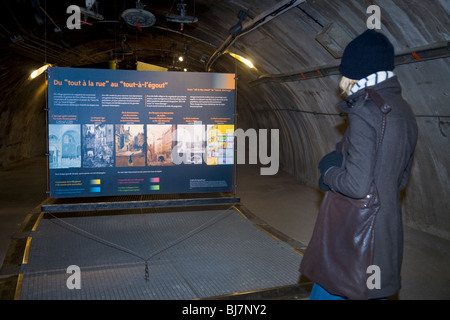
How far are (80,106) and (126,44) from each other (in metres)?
8.30

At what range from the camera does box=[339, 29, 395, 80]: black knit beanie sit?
2014mm

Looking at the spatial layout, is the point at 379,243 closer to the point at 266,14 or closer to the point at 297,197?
the point at 266,14

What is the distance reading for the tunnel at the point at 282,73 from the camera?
4613mm

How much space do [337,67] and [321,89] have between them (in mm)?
1227

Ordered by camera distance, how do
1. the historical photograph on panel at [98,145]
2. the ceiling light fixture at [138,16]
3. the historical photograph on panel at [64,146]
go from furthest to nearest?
Result: 1. the ceiling light fixture at [138,16]
2. the historical photograph on panel at [98,145]
3. the historical photograph on panel at [64,146]

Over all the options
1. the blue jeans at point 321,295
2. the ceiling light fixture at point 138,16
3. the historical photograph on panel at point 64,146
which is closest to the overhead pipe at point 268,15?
the ceiling light fixture at point 138,16

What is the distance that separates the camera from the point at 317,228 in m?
2.16

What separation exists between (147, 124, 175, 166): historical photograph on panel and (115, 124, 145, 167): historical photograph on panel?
10 centimetres

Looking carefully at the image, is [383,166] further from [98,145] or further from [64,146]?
[64,146]

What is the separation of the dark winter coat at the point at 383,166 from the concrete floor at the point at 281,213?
2.48 m

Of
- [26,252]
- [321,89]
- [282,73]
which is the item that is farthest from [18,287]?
[282,73]

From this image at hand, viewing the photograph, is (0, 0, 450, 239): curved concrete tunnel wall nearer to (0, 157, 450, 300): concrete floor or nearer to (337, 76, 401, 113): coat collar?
(0, 157, 450, 300): concrete floor

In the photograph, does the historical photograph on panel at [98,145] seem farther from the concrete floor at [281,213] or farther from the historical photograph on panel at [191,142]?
the concrete floor at [281,213]
